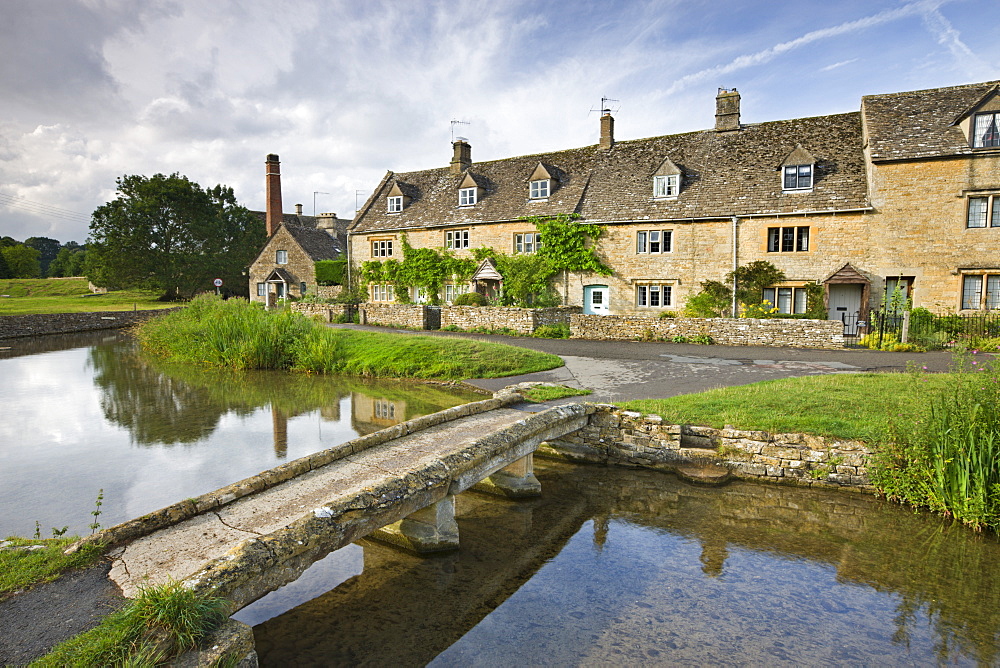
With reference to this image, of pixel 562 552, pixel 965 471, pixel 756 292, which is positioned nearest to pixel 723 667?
pixel 562 552

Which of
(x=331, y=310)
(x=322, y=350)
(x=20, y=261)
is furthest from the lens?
(x=20, y=261)

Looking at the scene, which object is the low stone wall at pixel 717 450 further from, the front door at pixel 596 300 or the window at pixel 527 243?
the window at pixel 527 243

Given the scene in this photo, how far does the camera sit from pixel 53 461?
36.8ft

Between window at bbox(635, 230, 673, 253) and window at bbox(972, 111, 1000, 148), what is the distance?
13.0 metres

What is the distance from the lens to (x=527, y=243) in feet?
110

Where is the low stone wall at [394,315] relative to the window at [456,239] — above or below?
below

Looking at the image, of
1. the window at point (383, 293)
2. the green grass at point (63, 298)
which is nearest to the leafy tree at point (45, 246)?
the green grass at point (63, 298)

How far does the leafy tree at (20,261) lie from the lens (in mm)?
68438

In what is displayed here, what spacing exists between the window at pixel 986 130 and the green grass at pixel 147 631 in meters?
31.7

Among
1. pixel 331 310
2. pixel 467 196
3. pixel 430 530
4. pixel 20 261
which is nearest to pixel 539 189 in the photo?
pixel 467 196

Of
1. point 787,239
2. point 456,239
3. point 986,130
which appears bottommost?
point 787,239

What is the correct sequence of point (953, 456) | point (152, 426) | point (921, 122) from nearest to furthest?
point (953, 456) < point (152, 426) < point (921, 122)

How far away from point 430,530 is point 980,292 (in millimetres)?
27679

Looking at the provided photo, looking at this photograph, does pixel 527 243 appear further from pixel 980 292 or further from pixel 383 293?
pixel 980 292
